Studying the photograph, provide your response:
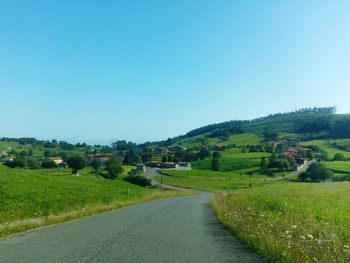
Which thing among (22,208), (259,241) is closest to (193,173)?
(22,208)

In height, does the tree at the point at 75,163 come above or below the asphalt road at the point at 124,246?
above

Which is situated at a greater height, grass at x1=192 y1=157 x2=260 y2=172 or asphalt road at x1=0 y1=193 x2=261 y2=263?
grass at x1=192 y1=157 x2=260 y2=172

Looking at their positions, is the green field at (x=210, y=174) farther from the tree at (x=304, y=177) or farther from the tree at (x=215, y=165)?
the tree at (x=304, y=177)

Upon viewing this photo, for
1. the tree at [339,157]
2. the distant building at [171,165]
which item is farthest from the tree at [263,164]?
the distant building at [171,165]

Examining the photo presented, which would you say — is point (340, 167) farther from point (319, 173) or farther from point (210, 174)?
point (210, 174)

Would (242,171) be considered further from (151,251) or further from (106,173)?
(151,251)

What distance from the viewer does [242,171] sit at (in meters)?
163

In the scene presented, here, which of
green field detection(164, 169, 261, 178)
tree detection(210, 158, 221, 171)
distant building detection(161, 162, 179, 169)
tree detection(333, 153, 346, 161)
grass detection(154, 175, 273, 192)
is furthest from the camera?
distant building detection(161, 162, 179, 169)

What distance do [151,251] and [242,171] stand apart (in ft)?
505

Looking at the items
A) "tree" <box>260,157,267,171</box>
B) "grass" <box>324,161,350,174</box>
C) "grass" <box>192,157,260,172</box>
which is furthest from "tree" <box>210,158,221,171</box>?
"grass" <box>324,161,350,174</box>

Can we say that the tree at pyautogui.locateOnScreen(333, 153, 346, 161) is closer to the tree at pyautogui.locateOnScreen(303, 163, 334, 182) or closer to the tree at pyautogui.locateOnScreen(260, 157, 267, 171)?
the tree at pyautogui.locateOnScreen(260, 157, 267, 171)

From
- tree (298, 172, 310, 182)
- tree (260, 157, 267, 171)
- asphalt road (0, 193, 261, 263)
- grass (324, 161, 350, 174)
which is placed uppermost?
tree (260, 157, 267, 171)

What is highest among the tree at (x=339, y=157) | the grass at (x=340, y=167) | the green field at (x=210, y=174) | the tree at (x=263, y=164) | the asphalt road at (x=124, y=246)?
the tree at (x=339, y=157)

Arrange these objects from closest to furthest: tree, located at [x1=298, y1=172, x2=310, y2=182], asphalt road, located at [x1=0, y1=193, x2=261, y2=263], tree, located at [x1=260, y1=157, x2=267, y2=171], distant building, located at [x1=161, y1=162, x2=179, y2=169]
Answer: asphalt road, located at [x1=0, y1=193, x2=261, y2=263]
tree, located at [x1=298, y1=172, x2=310, y2=182]
tree, located at [x1=260, y1=157, x2=267, y2=171]
distant building, located at [x1=161, y1=162, x2=179, y2=169]
